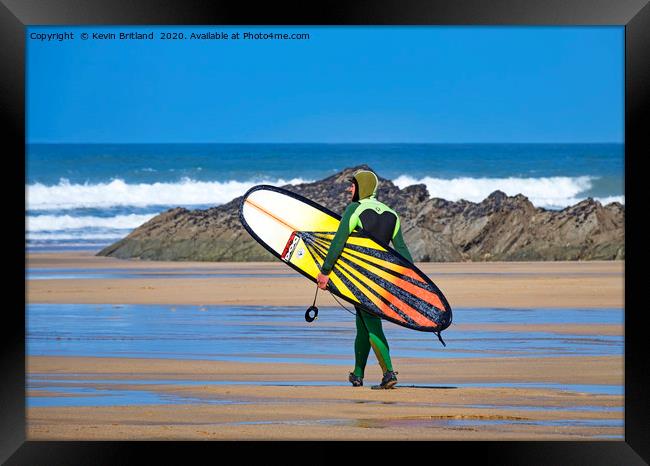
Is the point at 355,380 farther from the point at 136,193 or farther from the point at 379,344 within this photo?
the point at 136,193

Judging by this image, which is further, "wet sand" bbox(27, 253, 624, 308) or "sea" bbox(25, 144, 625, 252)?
"sea" bbox(25, 144, 625, 252)

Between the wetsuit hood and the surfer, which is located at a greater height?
the wetsuit hood

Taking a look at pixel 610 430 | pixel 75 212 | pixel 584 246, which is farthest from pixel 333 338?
pixel 584 246

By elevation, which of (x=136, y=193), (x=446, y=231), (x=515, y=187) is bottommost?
(x=446, y=231)

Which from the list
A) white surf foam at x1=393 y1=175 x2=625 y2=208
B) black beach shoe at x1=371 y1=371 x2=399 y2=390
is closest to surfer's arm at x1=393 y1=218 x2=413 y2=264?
black beach shoe at x1=371 y1=371 x2=399 y2=390

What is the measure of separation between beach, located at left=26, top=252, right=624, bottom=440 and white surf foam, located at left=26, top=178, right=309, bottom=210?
5167 mm

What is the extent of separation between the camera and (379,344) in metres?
6.61

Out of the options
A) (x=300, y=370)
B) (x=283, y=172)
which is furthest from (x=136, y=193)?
(x=300, y=370)

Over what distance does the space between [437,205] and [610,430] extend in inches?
568

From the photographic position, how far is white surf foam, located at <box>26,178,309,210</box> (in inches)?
699

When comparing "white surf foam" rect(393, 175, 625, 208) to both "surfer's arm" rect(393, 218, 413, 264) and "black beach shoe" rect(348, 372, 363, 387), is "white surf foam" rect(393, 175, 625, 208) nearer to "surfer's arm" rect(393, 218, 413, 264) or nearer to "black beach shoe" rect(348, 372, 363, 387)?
"surfer's arm" rect(393, 218, 413, 264)

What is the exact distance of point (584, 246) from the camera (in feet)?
61.7
